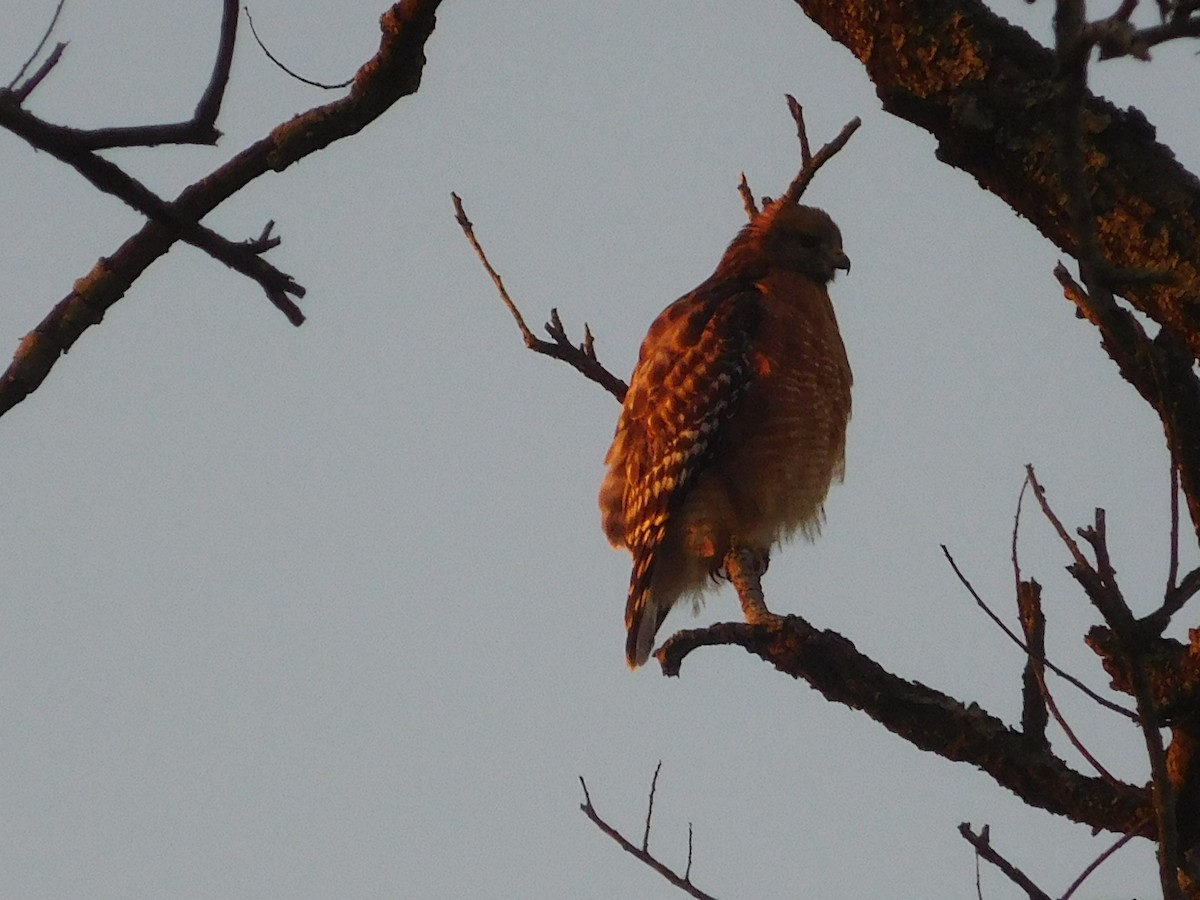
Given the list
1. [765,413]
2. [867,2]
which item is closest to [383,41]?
[867,2]

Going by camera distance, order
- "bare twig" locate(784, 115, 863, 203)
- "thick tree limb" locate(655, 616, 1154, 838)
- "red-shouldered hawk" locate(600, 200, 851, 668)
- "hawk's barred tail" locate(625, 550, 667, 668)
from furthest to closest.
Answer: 1. "hawk's barred tail" locate(625, 550, 667, 668)
2. "red-shouldered hawk" locate(600, 200, 851, 668)
3. "bare twig" locate(784, 115, 863, 203)
4. "thick tree limb" locate(655, 616, 1154, 838)

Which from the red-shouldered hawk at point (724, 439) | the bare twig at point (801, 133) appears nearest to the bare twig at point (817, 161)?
the bare twig at point (801, 133)

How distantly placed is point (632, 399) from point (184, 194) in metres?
4.10

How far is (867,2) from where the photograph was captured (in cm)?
352

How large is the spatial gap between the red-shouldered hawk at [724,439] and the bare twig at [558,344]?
0.83m

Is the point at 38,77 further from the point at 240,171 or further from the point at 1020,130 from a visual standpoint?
the point at 1020,130

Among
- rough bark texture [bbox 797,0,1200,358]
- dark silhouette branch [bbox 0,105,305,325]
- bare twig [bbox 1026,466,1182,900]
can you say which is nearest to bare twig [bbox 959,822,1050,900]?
bare twig [bbox 1026,466,1182,900]

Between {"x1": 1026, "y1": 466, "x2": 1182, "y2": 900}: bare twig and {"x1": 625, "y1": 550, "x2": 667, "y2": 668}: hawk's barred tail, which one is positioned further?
{"x1": 625, "y1": 550, "x2": 667, "y2": 668}: hawk's barred tail

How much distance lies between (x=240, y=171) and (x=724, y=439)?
3.82 metres

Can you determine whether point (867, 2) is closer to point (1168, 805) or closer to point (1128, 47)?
point (1128, 47)

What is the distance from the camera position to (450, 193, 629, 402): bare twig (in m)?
5.34

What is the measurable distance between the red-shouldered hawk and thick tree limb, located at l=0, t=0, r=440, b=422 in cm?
337

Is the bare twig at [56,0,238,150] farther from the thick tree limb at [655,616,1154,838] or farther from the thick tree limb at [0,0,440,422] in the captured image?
the thick tree limb at [655,616,1154,838]

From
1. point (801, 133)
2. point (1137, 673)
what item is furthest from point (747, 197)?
point (1137, 673)
